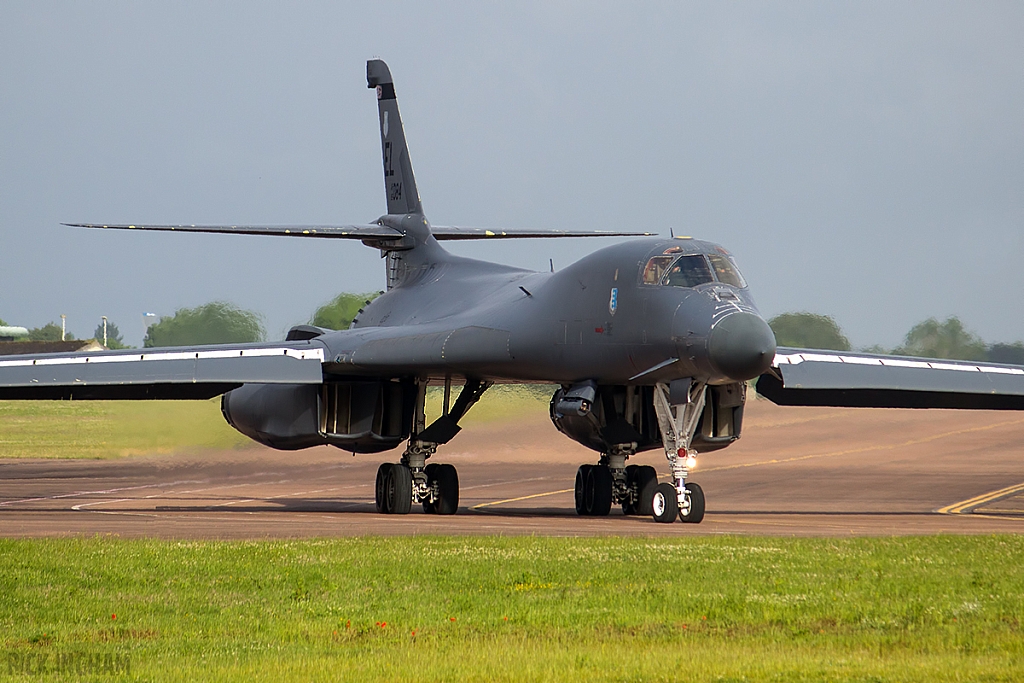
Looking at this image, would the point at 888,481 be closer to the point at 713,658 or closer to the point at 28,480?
the point at 28,480

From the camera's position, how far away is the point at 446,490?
23.2 metres

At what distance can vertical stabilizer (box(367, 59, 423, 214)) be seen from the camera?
1134 inches

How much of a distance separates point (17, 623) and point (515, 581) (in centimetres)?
401

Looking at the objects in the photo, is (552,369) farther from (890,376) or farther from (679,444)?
(890,376)

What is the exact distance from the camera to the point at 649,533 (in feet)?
54.3

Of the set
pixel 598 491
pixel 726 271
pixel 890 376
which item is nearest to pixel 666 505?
pixel 726 271

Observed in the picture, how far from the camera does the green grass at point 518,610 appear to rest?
8.46 meters

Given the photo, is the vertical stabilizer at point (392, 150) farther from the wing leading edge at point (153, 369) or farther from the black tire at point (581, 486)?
the black tire at point (581, 486)

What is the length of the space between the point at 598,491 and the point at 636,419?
1.40 metres

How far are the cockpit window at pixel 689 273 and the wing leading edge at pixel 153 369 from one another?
261 inches

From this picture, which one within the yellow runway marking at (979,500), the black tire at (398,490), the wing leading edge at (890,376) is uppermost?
the wing leading edge at (890,376)

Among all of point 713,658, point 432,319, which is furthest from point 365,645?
point 432,319

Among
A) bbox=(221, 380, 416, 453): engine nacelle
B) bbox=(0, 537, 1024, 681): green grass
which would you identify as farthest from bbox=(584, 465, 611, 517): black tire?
bbox=(0, 537, 1024, 681): green grass

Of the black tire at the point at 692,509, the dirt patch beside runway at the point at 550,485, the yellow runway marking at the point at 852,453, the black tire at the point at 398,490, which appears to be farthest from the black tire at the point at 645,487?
the black tire at the point at 692,509
